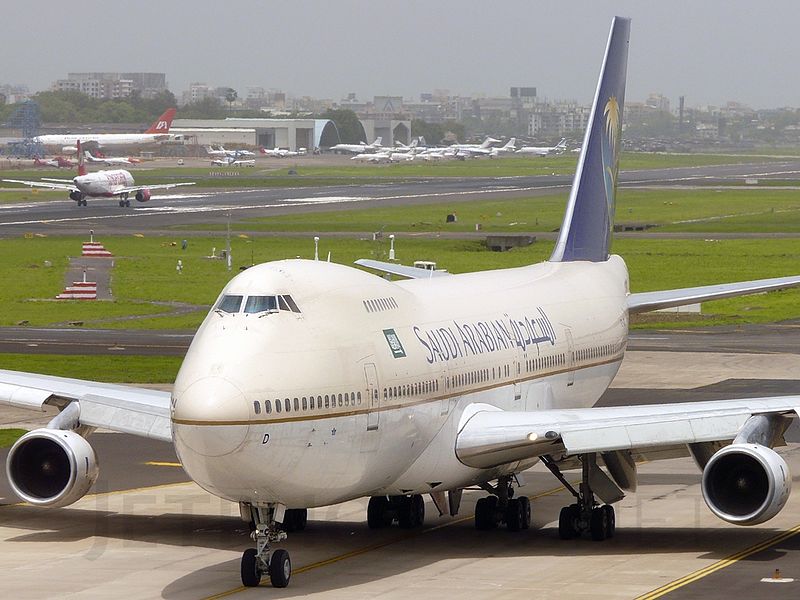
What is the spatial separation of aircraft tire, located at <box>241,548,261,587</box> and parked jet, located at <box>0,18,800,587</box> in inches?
1.4

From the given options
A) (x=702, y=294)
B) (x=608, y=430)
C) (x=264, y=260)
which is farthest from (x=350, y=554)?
(x=264, y=260)

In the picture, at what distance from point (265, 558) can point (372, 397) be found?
3220 millimetres

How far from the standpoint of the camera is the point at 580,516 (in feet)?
100

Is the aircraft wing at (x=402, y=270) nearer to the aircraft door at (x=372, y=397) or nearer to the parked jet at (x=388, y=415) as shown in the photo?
the parked jet at (x=388, y=415)

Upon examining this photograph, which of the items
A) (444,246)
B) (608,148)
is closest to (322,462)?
(608,148)

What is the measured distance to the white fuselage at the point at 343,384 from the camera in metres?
23.9

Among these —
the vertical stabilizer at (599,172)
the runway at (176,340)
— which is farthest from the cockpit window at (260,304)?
the runway at (176,340)

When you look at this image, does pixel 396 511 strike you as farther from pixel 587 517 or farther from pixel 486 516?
pixel 587 517

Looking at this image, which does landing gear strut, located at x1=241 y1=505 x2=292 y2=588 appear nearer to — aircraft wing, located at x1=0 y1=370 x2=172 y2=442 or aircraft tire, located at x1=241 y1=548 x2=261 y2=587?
aircraft tire, located at x1=241 y1=548 x2=261 y2=587

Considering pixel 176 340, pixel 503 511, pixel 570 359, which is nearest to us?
pixel 503 511

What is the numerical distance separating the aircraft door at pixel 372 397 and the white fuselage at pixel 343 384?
3 centimetres

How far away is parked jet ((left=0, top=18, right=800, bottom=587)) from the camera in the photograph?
24.3 m

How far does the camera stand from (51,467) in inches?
1198

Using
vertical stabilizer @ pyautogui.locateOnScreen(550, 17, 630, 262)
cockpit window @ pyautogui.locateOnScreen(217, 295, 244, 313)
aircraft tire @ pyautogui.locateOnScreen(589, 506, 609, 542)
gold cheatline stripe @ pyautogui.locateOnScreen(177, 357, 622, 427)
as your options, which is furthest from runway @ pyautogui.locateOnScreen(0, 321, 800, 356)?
cockpit window @ pyautogui.locateOnScreen(217, 295, 244, 313)
